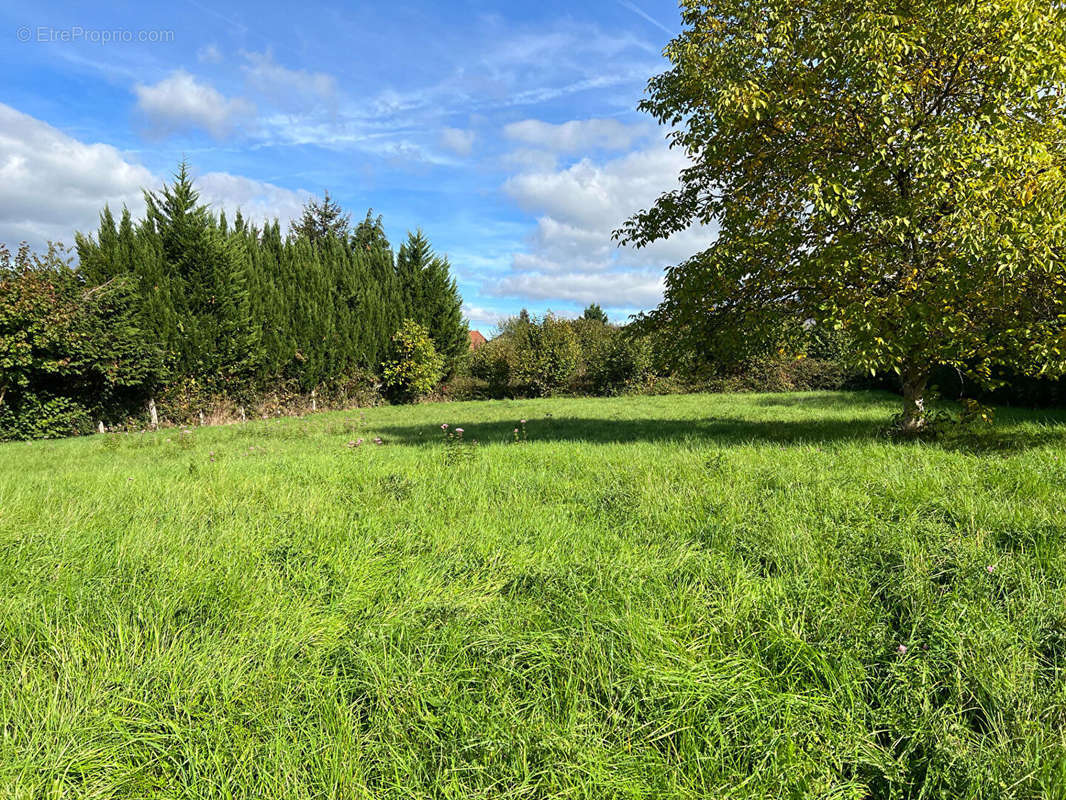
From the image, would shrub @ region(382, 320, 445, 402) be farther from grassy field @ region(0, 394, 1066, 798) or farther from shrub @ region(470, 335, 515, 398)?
grassy field @ region(0, 394, 1066, 798)

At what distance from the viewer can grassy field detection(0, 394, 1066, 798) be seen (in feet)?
5.36

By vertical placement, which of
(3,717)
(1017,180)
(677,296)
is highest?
(1017,180)

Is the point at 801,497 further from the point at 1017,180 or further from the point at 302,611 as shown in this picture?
the point at 1017,180

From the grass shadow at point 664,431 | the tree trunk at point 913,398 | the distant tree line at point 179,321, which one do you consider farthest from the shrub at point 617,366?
the tree trunk at point 913,398

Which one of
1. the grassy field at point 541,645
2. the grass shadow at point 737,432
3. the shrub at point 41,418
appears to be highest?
the shrub at point 41,418

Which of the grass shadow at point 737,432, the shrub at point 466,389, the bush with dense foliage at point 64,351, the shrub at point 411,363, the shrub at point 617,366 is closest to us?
the grass shadow at point 737,432

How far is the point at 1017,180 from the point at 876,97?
1910 mm

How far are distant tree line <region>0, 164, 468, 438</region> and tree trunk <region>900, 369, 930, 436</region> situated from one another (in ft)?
58.3

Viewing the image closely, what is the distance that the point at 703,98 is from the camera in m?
7.46

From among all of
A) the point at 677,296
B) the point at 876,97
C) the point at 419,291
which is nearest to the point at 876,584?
the point at 677,296

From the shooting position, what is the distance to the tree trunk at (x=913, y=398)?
25.0 feet

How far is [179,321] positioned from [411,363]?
29.8 feet

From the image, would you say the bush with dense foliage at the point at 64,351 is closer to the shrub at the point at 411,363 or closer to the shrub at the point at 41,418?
the shrub at the point at 41,418

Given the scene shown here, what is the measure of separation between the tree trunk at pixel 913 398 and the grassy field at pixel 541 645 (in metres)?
3.48
